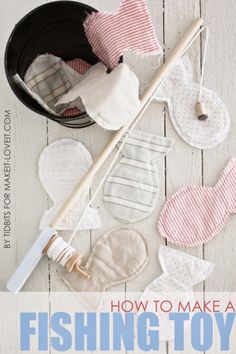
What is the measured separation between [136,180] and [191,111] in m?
0.18

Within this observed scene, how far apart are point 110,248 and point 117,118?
10.5 inches

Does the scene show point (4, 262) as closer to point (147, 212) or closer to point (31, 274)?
point (31, 274)

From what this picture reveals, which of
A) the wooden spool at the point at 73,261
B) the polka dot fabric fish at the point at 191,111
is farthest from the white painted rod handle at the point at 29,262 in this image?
the polka dot fabric fish at the point at 191,111

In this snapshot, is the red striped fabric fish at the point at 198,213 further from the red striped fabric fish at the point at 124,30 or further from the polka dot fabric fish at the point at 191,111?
the red striped fabric fish at the point at 124,30

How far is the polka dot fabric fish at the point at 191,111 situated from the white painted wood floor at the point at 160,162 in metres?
0.01

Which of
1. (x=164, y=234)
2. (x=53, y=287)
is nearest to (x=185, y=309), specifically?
(x=164, y=234)

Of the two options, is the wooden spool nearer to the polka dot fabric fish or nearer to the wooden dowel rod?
the wooden dowel rod

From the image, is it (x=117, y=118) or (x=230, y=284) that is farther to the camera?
(x=230, y=284)

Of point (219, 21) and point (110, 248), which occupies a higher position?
point (219, 21)

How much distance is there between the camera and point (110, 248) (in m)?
1.13

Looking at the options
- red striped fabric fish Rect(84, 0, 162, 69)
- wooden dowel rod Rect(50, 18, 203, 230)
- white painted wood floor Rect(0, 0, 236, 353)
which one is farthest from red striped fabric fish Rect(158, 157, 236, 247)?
red striped fabric fish Rect(84, 0, 162, 69)

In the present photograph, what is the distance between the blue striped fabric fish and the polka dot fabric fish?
5cm

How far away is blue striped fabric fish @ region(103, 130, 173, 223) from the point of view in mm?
1136

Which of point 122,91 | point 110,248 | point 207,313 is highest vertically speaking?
point 122,91
